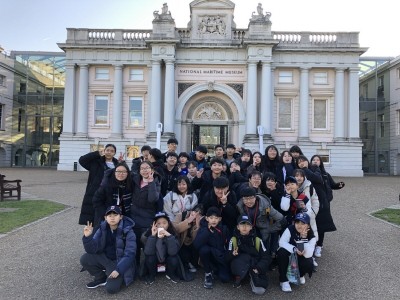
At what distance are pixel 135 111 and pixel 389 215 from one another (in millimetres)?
22048

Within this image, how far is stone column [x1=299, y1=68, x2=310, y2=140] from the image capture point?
27406 millimetres

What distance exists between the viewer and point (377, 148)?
34.3 metres

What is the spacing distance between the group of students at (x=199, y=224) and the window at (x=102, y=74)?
24.0 m

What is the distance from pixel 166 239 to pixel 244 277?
1.26m

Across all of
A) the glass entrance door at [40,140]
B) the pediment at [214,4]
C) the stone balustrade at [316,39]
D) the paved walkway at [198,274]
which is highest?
the pediment at [214,4]

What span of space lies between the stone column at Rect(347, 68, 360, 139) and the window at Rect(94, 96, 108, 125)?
2018 cm

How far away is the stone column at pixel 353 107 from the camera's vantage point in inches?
1072

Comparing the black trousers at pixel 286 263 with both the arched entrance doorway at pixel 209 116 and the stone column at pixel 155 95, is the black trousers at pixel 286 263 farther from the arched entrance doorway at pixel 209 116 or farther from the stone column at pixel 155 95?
the arched entrance doorway at pixel 209 116

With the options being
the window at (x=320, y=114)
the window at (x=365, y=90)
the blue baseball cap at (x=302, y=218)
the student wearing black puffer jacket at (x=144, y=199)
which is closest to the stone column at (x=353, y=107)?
the window at (x=320, y=114)

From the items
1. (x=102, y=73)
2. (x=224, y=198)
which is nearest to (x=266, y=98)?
(x=102, y=73)

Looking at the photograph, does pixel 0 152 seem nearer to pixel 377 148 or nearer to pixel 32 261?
pixel 32 261

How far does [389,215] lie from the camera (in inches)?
406

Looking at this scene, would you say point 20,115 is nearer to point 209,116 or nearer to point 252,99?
point 209,116

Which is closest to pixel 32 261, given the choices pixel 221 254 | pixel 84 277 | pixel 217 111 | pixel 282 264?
pixel 84 277
